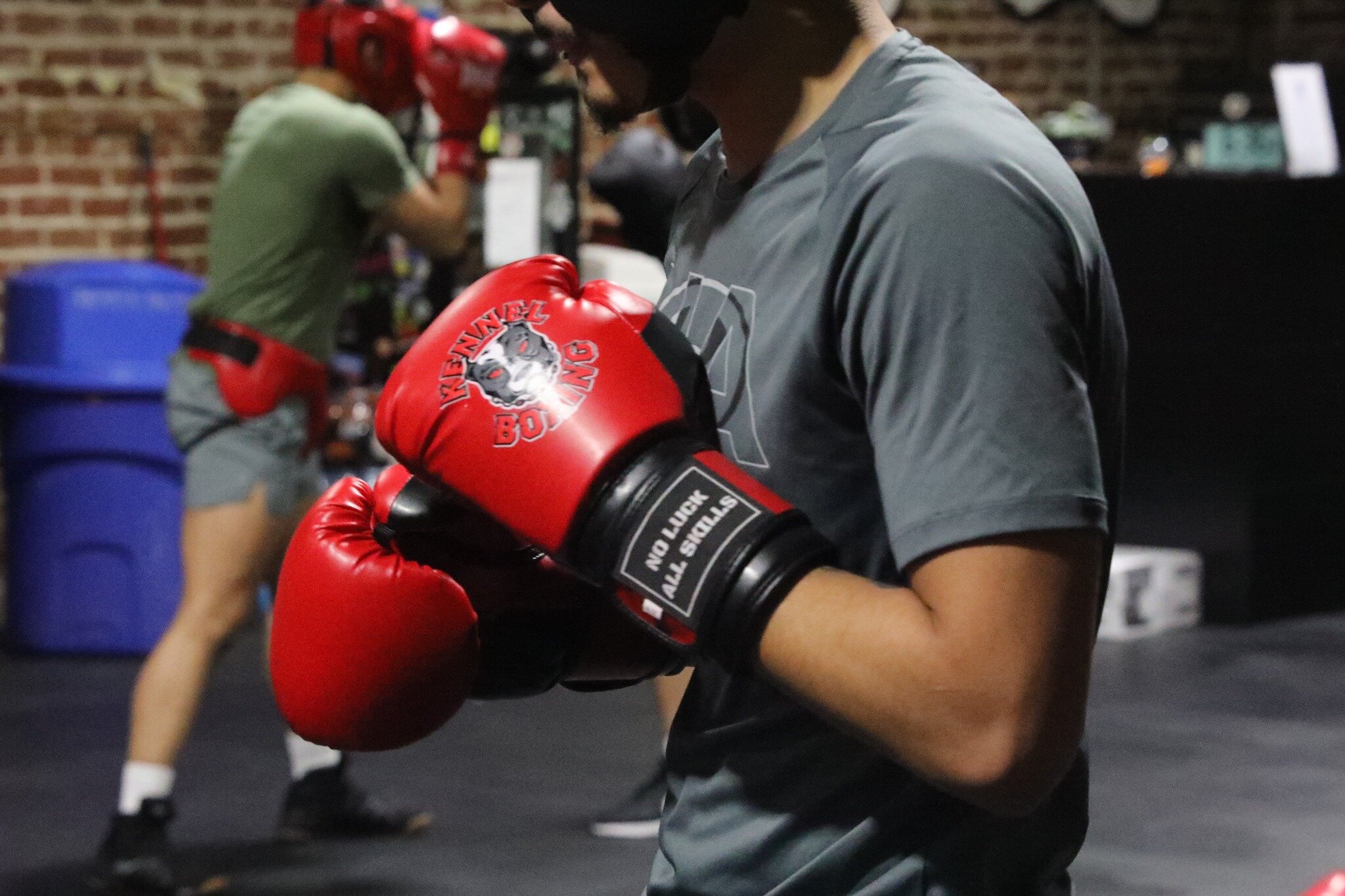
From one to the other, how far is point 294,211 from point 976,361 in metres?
2.67

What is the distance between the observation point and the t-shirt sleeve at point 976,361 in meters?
0.98

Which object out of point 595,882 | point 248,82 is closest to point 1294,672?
point 595,882

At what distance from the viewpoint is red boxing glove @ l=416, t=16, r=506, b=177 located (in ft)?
12.9

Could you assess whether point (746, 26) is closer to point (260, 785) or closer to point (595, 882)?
point (595, 882)

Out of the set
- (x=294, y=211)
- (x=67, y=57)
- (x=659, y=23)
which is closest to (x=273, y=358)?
(x=294, y=211)

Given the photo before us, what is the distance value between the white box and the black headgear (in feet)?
13.6

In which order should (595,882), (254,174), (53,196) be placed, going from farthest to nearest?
(53,196), (254,174), (595,882)

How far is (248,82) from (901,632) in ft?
16.2

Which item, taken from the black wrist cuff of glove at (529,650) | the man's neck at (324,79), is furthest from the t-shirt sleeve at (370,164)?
the black wrist cuff of glove at (529,650)

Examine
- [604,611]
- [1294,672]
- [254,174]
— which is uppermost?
[604,611]

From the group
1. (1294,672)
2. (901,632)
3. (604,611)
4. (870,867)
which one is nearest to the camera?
(901,632)

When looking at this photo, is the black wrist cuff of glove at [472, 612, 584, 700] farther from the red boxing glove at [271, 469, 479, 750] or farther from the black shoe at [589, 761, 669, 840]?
the black shoe at [589, 761, 669, 840]

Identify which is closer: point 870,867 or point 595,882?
point 870,867

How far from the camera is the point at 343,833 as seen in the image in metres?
3.54
